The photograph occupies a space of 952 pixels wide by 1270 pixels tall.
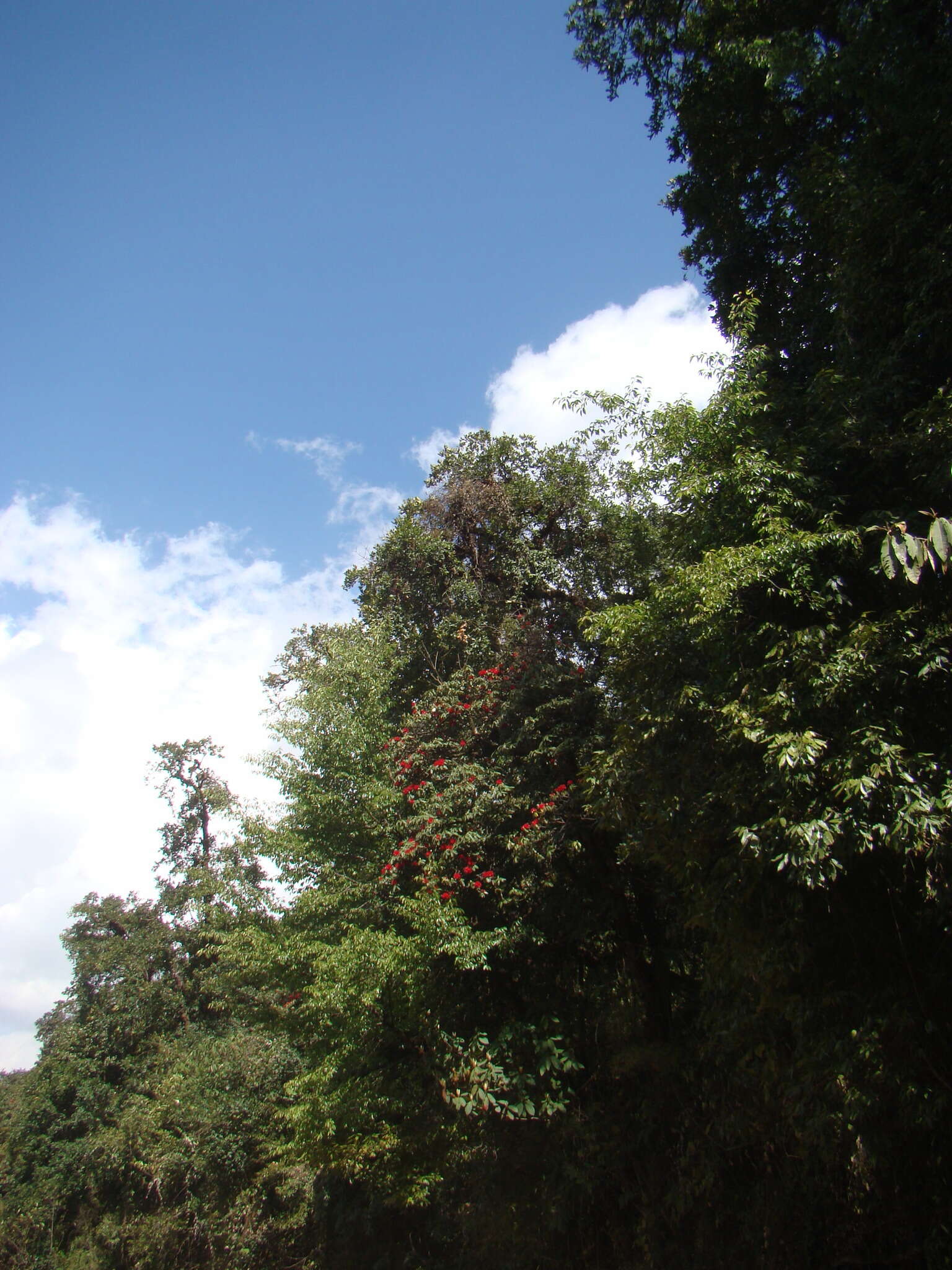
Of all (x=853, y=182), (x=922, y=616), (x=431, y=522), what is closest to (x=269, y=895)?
(x=431, y=522)

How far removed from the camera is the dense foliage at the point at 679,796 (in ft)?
17.3

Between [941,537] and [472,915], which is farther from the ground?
[941,537]

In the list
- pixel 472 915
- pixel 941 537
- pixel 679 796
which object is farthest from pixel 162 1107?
pixel 941 537

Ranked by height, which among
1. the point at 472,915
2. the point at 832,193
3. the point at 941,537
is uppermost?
the point at 832,193

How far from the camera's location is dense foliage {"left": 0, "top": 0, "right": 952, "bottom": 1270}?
5.26m

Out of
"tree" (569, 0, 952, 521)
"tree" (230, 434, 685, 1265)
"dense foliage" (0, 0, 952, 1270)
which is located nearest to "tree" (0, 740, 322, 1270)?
"dense foliage" (0, 0, 952, 1270)

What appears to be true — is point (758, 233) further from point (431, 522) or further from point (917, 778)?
point (917, 778)

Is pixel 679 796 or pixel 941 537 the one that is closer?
pixel 941 537

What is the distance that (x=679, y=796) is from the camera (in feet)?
21.4

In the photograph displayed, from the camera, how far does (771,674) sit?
226 inches

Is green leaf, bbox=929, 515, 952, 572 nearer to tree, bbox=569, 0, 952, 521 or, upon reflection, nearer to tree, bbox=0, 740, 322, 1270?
tree, bbox=569, 0, 952, 521

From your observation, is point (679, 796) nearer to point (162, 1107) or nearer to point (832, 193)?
point (832, 193)

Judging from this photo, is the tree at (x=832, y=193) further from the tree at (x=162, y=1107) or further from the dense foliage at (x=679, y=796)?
the tree at (x=162, y=1107)

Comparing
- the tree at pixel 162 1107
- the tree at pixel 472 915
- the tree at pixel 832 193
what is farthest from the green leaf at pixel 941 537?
the tree at pixel 162 1107
